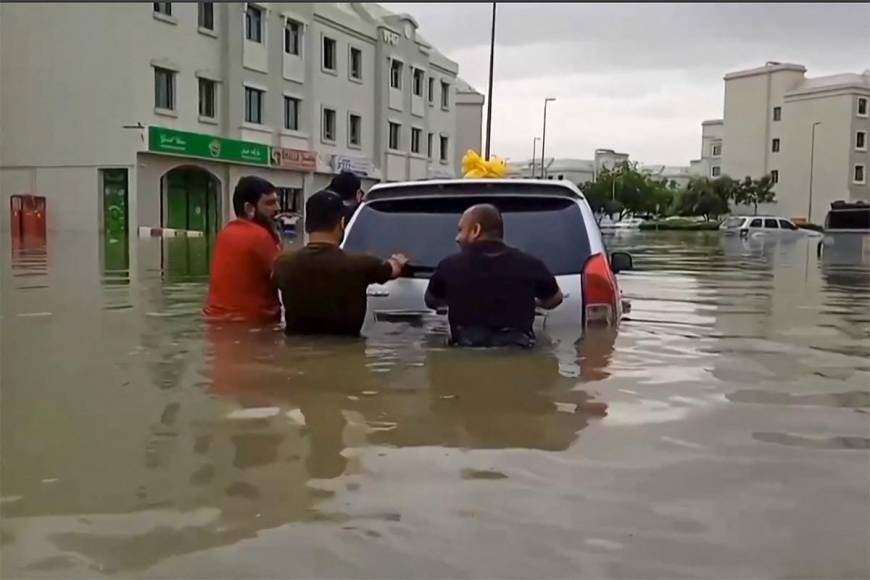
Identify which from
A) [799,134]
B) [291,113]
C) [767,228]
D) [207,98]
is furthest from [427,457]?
[799,134]

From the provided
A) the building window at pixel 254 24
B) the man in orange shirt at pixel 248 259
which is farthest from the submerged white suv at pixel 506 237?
the building window at pixel 254 24

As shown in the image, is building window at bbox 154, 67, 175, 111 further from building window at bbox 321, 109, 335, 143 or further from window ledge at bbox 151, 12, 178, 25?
building window at bbox 321, 109, 335, 143

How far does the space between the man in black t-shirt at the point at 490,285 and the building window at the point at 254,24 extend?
33190 mm

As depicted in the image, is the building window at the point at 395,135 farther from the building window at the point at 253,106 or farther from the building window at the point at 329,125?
the building window at the point at 253,106

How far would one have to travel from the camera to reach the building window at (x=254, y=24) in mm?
37031

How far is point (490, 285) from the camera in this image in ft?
18.7

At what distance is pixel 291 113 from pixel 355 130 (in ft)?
18.0

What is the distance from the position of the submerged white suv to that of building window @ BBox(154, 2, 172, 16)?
29.4 metres

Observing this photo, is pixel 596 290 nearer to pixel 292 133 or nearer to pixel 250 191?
pixel 250 191

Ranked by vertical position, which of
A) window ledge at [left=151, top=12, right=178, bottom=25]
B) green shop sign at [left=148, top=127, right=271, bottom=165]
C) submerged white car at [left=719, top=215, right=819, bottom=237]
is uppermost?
window ledge at [left=151, top=12, right=178, bottom=25]

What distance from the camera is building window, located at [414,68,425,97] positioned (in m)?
50.2

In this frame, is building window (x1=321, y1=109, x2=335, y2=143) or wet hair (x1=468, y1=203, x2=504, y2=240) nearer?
wet hair (x1=468, y1=203, x2=504, y2=240)

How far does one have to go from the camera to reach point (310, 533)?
10.5 feet

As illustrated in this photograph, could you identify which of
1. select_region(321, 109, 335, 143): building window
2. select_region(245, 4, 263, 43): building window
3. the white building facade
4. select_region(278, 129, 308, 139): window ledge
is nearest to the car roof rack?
the white building facade
